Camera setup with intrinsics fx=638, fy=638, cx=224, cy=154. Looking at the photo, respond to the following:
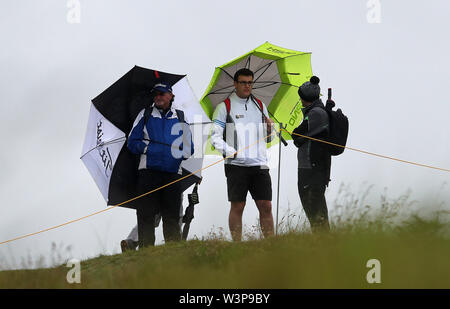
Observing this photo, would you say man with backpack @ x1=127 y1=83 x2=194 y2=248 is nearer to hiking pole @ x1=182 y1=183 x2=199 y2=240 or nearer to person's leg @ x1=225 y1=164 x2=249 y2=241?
hiking pole @ x1=182 y1=183 x2=199 y2=240

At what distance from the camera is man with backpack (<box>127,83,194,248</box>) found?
7.76 metres

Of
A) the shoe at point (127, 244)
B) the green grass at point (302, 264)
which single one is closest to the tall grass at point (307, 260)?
the green grass at point (302, 264)

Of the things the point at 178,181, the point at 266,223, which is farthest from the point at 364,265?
the point at 178,181

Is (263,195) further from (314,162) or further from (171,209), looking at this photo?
(171,209)

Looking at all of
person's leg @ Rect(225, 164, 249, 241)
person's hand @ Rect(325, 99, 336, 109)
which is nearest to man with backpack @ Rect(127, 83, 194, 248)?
person's leg @ Rect(225, 164, 249, 241)

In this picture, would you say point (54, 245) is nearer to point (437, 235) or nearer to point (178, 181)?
point (178, 181)

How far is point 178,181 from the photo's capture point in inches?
311

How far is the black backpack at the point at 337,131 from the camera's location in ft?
24.2

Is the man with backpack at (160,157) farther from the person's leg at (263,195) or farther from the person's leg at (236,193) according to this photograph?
the person's leg at (263,195)

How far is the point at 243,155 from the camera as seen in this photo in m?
7.65

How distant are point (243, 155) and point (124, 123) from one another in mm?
1793

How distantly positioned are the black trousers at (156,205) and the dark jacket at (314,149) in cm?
159
